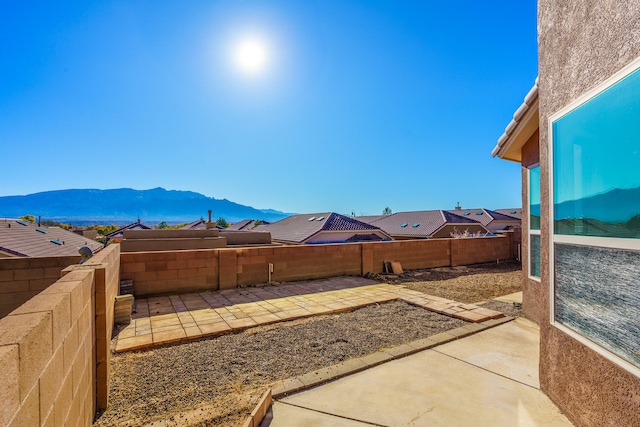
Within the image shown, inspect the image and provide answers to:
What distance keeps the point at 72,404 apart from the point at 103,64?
1380 cm

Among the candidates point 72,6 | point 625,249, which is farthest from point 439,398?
point 72,6

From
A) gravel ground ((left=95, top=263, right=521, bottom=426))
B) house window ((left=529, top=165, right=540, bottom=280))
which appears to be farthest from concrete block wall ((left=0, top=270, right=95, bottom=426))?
house window ((left=529, top=165, right=540, bottom=280))

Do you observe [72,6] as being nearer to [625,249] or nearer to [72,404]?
[72,404]

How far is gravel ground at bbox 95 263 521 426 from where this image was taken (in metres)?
2.82

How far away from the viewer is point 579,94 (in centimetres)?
262

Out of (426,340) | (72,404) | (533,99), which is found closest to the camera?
(72,404)

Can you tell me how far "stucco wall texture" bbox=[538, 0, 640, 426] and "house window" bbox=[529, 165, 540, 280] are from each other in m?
2.50

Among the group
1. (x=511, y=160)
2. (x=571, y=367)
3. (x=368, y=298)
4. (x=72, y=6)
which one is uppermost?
(x=72, y=6)

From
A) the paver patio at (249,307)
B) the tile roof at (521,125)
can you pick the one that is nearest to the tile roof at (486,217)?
the paver patio at (249,307)

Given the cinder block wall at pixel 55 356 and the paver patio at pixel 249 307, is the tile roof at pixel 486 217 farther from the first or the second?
the cinder block wall at pixel 55 356

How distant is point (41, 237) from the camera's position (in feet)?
36.7

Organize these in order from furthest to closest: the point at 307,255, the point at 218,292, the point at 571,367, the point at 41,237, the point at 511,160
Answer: the point at 41,237 < the point at 307,255 < the point at 218,292 < the point at 511,160 < the point at 571,367

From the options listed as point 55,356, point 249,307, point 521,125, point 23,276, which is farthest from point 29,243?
point 521,125

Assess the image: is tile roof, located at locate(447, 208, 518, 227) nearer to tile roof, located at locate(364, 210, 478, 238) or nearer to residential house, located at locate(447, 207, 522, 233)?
residential house, located at locate(447, 207, 522, 233)
